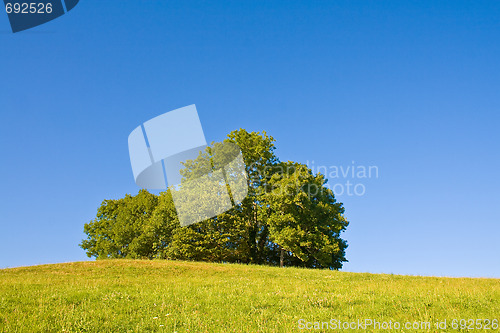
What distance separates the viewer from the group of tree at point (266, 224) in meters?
33.3

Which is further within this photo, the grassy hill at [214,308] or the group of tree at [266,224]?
the group of tree at [266,224]

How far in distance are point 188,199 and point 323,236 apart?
1322 centimetres

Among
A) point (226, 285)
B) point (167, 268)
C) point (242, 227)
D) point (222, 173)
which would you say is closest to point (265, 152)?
point (222, 173)

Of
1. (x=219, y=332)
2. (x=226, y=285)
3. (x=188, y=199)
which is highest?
(x=188, y=199)

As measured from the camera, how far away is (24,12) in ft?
47.0

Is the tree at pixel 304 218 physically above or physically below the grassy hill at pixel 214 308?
above

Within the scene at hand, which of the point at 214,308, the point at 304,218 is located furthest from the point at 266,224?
the point at 214,308

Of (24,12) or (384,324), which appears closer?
(384,324)

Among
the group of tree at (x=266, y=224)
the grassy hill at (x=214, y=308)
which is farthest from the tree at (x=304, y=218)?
the grassy hill at (x=214, y=308)

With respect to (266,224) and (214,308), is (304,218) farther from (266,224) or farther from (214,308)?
(214,308)

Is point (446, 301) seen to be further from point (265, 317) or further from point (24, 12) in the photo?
point (24, 12)

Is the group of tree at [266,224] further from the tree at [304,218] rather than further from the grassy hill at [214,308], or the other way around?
the grassy hill at [214,308]

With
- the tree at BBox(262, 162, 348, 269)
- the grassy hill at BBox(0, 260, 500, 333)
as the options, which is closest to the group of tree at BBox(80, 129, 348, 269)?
the tree at BBox(262, 162, 348, 269)

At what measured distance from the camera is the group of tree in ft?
109
